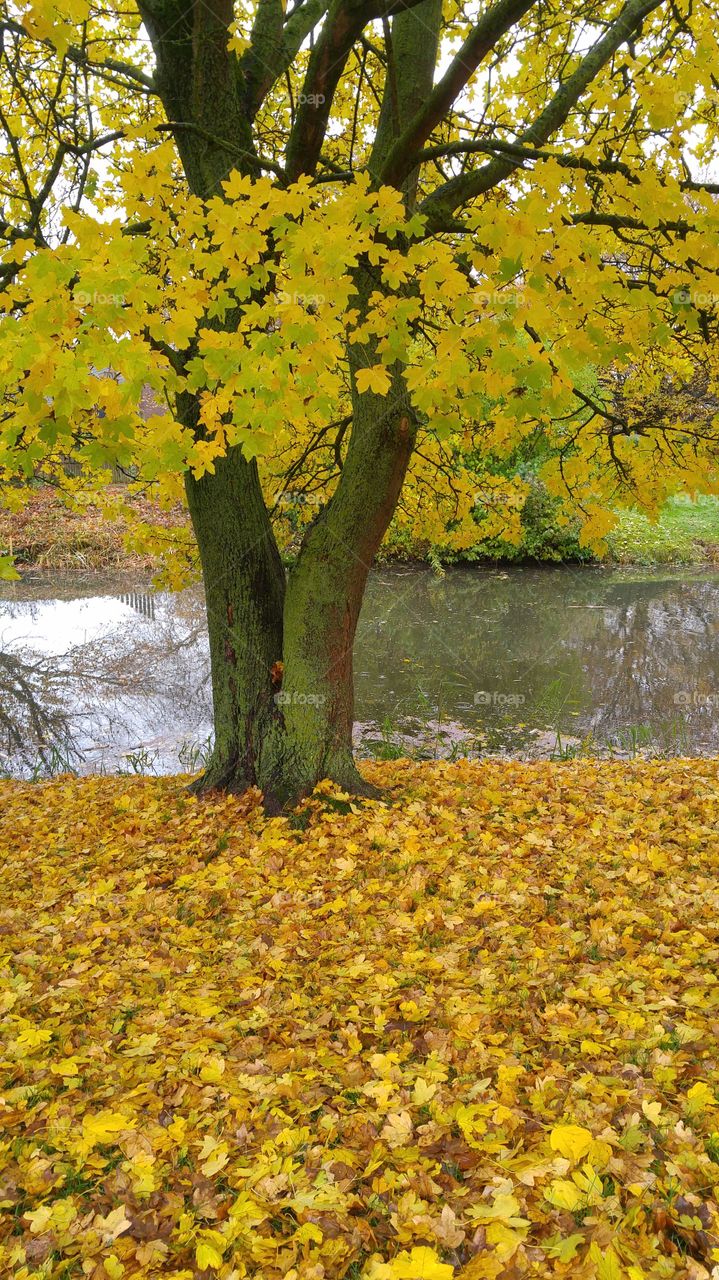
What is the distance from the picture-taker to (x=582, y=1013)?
2.65 meters

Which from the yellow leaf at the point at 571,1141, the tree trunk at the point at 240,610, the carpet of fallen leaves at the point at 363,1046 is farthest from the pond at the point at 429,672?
the yellow leaf at the point at 571,1141

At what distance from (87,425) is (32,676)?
5.05 meters

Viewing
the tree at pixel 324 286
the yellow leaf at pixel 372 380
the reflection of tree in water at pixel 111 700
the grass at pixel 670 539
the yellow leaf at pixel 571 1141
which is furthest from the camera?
the grass at pixel 670 539

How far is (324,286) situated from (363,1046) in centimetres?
264

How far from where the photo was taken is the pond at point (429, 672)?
8.01 m

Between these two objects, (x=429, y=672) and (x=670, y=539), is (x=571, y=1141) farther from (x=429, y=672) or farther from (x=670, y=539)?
(x=670, y=539)

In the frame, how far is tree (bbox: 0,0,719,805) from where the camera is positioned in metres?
2.78

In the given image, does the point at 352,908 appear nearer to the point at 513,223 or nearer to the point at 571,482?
the point at 513,223

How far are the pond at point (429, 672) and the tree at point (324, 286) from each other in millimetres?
2855

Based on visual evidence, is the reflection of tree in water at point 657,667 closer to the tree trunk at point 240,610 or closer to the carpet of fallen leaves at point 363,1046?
the carpet of fallen leaves at point 363,1046

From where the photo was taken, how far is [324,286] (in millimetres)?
2793

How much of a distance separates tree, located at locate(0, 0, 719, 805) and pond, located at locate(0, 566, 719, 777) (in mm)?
2855

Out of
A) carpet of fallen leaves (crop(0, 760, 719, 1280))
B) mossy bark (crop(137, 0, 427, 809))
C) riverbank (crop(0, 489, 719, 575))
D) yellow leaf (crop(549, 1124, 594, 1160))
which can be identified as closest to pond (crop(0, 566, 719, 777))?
riverbank (crop(0, 489, 719, 575))

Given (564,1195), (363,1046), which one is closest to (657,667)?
(363,1046)
